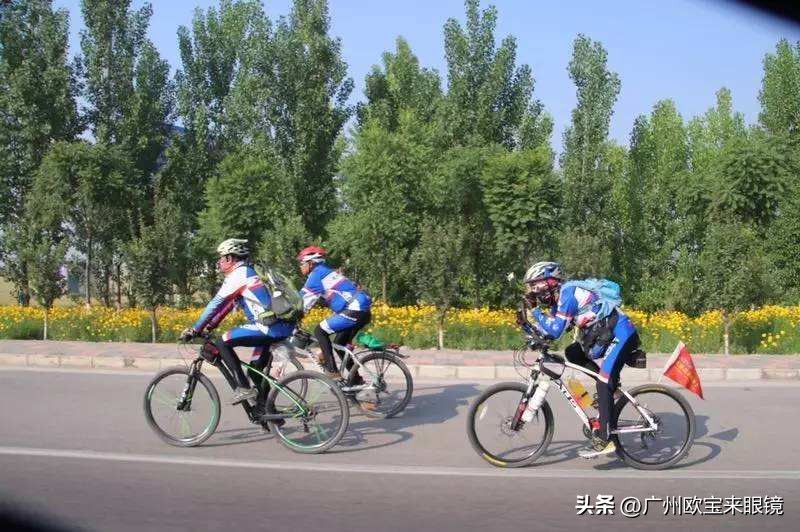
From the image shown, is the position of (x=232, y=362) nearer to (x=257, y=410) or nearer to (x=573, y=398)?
(x=257, y=410)

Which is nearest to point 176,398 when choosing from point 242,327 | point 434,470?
point 242,327

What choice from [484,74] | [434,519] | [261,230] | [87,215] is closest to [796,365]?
[434,519]

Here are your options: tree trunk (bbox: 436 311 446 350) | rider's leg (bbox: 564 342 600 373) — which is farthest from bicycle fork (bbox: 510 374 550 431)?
tree trunk (bbox: 436 311 446 350)

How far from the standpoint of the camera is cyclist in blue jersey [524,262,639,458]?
6.36 metres

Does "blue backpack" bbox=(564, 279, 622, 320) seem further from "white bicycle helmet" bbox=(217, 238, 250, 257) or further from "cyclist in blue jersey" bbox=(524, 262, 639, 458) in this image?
"white bicycle helmet" bbox=(217, 238, 250, 257)

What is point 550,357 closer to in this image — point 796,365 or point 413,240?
point 796,365

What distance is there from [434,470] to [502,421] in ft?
2.36

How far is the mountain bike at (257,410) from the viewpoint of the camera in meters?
6.91

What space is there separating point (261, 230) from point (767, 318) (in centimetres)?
1187

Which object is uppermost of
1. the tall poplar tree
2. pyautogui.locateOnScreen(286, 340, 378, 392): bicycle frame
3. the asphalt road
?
the tall poplar tree

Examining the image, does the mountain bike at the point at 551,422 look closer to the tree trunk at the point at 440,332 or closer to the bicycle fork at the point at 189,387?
the bicycle fork at the point at 189,387

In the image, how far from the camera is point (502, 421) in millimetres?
6559

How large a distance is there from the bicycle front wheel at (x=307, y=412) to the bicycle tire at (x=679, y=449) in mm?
2418

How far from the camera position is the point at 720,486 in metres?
6.03
